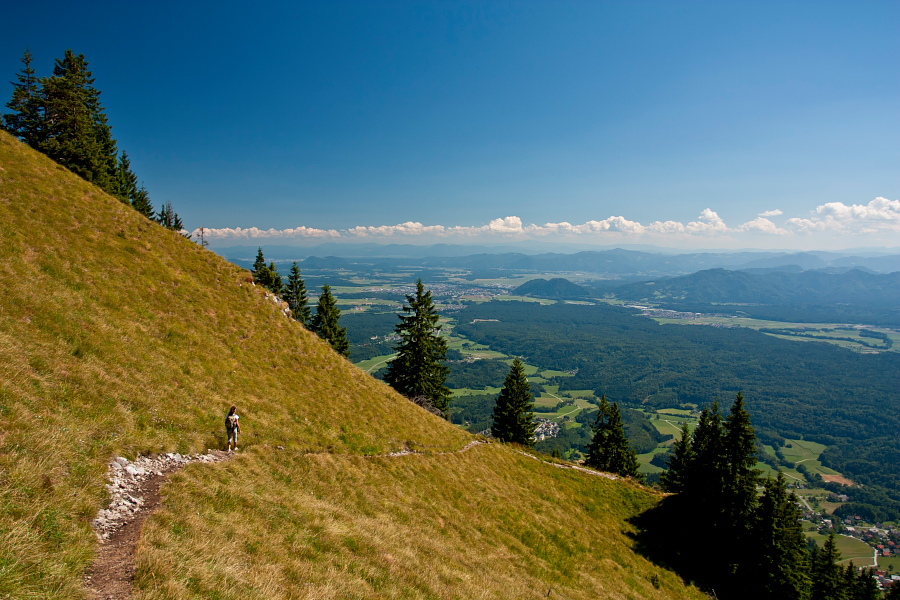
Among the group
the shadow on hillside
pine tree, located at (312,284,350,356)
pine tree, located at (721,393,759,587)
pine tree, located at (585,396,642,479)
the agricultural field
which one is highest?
pine tree, located at (312,284,350,356)

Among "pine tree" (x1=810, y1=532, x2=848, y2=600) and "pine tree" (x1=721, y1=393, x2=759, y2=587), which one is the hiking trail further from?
"pine tree" (x1=810, y1=532, x2=848, y2=600)

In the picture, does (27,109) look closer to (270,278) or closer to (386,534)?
(270,278)

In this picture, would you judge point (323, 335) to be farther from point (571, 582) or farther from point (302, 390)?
point (571, 582)

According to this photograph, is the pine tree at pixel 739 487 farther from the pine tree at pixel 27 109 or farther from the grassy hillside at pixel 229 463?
the pine tree at pixel 27 109

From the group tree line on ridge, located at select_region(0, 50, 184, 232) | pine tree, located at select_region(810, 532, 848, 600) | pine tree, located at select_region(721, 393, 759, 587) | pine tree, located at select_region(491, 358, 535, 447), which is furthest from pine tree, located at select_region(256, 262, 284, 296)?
pine tree, located at select_region(810, 532, 848, 600)

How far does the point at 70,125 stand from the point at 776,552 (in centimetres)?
7983

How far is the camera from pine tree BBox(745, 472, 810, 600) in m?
26.6

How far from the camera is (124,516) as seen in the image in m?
9.63

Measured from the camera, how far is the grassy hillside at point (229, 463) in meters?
8.90

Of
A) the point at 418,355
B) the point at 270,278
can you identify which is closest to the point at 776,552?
the point at 418,355

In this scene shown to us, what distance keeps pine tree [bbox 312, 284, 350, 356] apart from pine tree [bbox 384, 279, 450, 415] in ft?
40.8

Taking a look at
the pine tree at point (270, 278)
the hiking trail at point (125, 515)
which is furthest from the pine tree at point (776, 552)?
the pine tree at point (270, 278)

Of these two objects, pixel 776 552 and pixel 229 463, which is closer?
pixel 229 463

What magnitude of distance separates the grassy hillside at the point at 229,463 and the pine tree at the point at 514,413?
16662 millimetres
